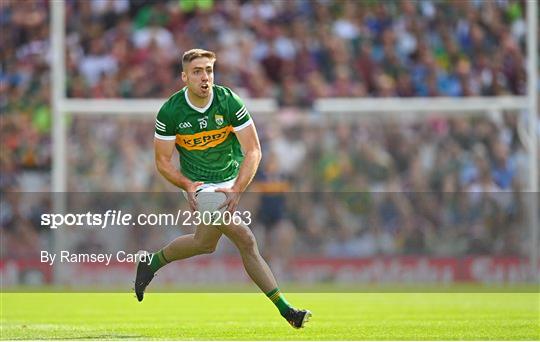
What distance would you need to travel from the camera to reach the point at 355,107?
2334 centimetres

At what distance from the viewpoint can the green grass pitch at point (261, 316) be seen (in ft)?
38.3

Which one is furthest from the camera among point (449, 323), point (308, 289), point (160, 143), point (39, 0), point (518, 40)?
point (39, 0)

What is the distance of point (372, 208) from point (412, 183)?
0.88 meters

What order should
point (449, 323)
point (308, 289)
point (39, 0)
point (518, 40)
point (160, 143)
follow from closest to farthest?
point (160, 143), point (449, 323), point (308, 289), point (518, 40), point (39, 0)

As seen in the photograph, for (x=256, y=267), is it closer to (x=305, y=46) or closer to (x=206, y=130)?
(x=206, y=130)

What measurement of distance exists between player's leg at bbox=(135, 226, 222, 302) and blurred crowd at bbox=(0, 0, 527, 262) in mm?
10339

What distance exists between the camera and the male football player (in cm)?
1147

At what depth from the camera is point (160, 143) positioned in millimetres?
11688

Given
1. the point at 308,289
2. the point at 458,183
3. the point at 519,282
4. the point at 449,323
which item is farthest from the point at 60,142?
the point at 449,323

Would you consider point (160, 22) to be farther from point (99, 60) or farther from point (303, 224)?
point (303, 224)
